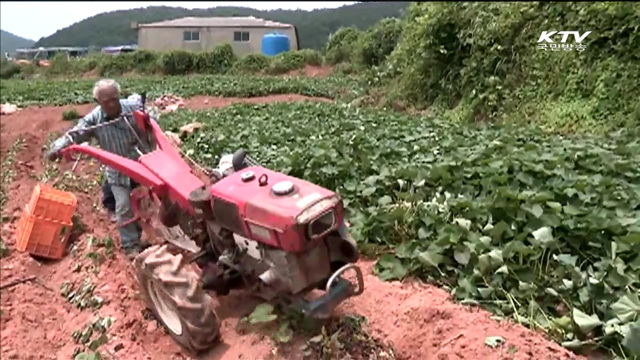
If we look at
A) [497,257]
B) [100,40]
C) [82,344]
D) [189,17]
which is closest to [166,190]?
[82,344]

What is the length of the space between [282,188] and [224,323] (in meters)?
1.01

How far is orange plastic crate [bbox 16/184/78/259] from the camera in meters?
5.68

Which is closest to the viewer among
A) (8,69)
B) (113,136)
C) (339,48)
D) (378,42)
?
(113,136)

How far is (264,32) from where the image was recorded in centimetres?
4016

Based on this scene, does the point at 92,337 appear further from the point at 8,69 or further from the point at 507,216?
the point at 8,69

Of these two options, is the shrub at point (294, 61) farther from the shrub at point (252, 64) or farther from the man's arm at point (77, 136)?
the man's arm at point (77, 136)

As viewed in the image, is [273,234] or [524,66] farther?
[524,66]

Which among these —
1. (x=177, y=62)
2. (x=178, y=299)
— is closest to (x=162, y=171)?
(x=178, y=299)

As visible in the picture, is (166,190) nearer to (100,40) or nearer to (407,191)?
(407,191)

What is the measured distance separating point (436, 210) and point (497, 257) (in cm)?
86

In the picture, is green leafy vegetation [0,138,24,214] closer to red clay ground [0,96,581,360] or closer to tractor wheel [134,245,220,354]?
red clay ground [0,96,581,360]

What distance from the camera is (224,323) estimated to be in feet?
12.5

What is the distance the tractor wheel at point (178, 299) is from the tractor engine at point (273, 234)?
18 cm

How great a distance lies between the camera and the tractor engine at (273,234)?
322 centimetres
